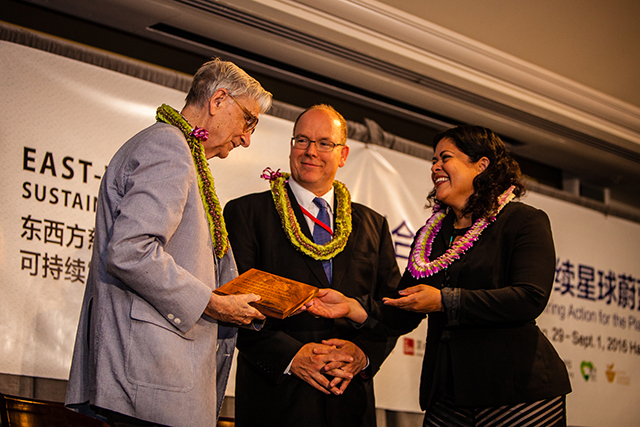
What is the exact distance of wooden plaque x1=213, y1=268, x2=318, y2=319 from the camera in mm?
1783

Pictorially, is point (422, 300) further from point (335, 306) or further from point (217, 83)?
point (217, 83)

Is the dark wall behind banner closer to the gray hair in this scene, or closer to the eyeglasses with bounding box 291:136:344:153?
the eyeglasses with bounding box 291:136:344:153

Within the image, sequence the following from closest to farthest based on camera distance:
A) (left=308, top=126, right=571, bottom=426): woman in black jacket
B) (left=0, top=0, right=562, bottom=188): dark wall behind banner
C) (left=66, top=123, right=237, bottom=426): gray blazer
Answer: (left=66, top=123, right=237, bottom=426): gray blazer, (left=308, top=126, right=571, bottom=426): woman in black jacket, (left=0, top=0, right=562, bottom=188): dark wall behind banner

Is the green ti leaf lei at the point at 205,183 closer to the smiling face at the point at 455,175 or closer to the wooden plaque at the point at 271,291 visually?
the wooden plaque at the point at 271,291

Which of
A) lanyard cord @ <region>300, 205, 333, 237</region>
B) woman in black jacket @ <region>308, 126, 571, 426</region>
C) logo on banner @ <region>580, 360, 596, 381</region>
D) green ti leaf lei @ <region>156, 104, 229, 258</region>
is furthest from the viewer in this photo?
logo on banner @ <region>580, 360, 596, 381</region>

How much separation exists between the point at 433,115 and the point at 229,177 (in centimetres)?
189

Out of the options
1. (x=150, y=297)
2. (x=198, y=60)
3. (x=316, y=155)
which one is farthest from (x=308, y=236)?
(x=198, y=60)

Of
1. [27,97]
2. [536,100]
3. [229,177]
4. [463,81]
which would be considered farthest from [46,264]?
[536,100]

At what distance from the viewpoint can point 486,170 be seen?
2.37 meters

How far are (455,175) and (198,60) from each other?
2121 mm

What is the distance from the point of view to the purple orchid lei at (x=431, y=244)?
2.23m

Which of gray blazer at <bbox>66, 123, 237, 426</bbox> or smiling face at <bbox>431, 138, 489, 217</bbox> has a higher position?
smiling face at <bbox>431, 138, 489, 217</bbox>

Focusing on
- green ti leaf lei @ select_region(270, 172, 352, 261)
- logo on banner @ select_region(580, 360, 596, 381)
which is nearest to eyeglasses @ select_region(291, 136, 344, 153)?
green ti leaf lei @ select_region(270, 172, 352, 261)

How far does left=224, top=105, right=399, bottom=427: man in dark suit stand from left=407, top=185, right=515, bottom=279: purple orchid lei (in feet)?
0.64
